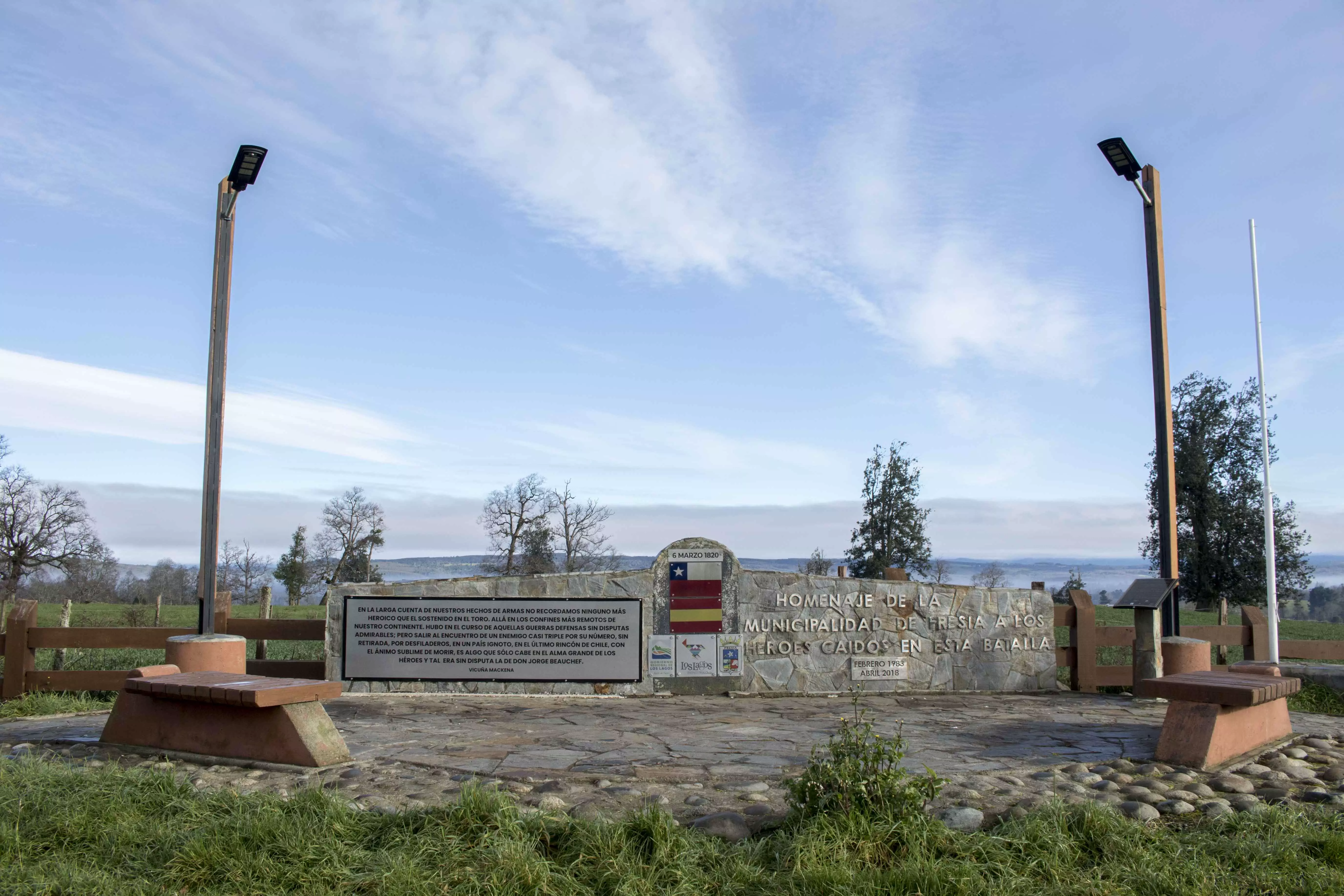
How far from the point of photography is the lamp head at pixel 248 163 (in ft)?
28.9

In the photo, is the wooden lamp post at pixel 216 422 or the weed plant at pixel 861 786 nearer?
the weed plant at pixel 861 786

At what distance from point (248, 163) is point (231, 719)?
529 centimetres

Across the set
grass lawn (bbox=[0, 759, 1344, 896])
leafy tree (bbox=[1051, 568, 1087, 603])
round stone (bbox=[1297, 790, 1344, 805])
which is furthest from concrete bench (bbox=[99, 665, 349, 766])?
leafy tree (bbox=[1051, 568, 1087, 603])

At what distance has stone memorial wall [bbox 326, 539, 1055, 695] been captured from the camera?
10.1 metres

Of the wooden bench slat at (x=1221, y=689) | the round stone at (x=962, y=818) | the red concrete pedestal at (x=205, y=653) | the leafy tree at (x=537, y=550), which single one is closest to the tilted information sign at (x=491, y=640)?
the red concrete pedestal at (x=205, y=653)

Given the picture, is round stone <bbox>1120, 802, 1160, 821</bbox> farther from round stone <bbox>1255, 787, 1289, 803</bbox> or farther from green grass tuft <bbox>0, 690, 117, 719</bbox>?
green grass tuft <bbox>0, 690, 117, 719</bbox>

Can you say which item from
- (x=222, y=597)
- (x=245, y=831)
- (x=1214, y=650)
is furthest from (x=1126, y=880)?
(x=1214, y=650)

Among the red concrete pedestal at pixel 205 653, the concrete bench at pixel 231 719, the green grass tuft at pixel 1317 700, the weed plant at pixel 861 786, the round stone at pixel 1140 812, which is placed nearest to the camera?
the weed plant at pixel 861 786

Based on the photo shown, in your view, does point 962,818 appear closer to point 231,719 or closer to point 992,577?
point 231,719

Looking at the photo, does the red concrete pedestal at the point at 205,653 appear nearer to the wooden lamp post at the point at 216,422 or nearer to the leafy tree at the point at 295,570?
the wooden lamp post at the point at 216,422

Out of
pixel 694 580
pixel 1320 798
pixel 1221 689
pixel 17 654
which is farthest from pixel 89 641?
pixel 1320 798

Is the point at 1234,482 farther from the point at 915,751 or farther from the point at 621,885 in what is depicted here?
the point at 621,885

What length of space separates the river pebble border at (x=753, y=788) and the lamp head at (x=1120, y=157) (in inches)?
246

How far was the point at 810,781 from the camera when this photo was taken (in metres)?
4.80
